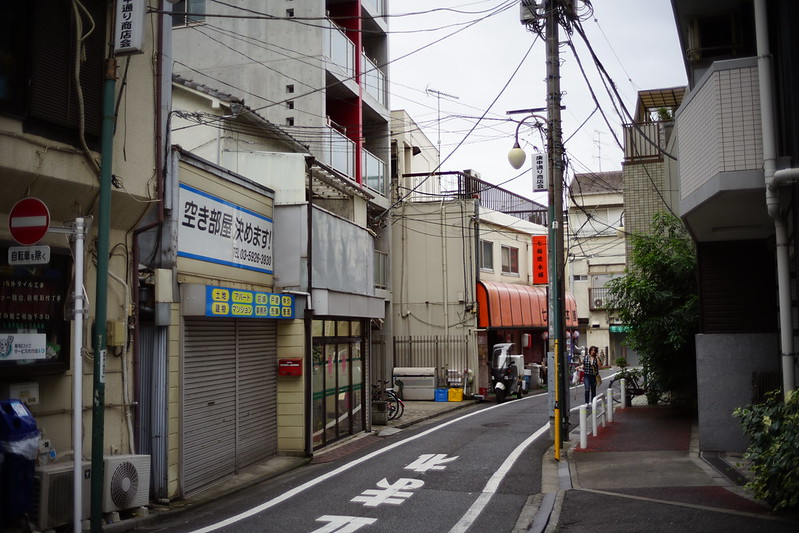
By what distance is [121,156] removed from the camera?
380 inches

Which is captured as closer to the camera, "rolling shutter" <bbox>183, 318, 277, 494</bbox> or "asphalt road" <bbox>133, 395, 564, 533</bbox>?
"asphalt road" <bbox>133, 395, 564, 533</bbox>

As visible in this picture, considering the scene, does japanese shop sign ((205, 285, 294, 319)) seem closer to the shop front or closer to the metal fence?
the metal fence

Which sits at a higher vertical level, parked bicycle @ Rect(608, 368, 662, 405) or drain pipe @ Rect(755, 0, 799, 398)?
drain pipe @ Rect(755, 0, 799, 398)

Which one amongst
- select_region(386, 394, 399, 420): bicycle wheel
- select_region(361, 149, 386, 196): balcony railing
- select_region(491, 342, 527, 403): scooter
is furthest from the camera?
select_region(491, 342, 527, 403): scooter

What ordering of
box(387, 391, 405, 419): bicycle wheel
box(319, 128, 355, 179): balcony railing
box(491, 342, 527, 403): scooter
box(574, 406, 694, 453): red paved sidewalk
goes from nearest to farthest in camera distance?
box(574, 406, 694, 453): red paved sidewalk → box(387, 391, 405, 419): bicycle wheel → box(319, 128, 355, 179): balcony railing → box(491, 342, 527, 403): scooter

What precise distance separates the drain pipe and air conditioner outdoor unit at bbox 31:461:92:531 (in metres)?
8.50

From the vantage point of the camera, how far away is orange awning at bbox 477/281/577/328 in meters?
29.6

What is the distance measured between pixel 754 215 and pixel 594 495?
4984mm

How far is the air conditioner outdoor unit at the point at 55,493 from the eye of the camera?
801cm

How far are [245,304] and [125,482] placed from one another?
424 centimetres

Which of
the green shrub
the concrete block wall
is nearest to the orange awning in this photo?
the concrete block wall

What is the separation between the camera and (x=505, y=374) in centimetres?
2727

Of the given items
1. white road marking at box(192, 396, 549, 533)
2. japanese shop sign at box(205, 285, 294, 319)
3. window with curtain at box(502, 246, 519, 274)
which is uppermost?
window with curtain at box(502, 246, 519, 274)

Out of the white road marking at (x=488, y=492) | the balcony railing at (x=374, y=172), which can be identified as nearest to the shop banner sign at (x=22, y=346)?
the white road marking at (x=488, y=492)
